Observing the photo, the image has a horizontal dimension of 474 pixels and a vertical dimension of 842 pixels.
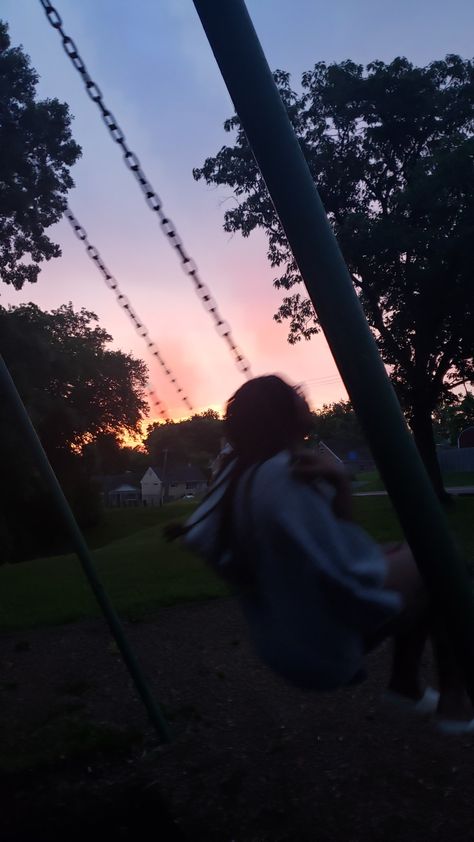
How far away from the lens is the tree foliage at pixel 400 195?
1680 centimetres

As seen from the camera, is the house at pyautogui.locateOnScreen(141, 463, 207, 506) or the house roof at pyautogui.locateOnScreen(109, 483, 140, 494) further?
the house roof at pyautogui.locateOnScreen(109, 483, 140, 494)

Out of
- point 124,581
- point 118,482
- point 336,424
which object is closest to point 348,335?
point 336,424

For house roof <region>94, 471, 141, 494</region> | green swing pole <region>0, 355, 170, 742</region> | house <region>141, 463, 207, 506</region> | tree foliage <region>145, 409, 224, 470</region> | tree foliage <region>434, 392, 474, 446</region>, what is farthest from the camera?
house roof <region>94, 471, 141, 494</region>

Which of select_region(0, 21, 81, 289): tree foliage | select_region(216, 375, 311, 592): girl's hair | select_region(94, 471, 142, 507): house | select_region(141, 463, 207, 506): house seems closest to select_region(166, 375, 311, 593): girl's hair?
select_region(216, 375, 311, 592): girl's hair

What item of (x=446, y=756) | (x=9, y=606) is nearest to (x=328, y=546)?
(x=446, y=756)

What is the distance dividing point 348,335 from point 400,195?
16.7 m

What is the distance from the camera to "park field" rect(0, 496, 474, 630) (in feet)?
31.5

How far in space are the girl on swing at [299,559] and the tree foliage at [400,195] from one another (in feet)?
46.9

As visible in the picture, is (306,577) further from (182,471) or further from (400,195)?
(400,195)

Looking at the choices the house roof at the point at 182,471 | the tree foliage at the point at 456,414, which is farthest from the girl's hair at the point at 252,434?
the tree foliage at the point at 456,414

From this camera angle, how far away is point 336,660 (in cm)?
198

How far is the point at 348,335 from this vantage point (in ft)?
5.49

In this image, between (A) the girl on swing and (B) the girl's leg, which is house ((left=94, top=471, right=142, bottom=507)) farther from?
(A) the girl on swing

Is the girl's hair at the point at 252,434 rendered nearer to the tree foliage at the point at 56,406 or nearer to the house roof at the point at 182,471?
the house roof at the point at 182,471
